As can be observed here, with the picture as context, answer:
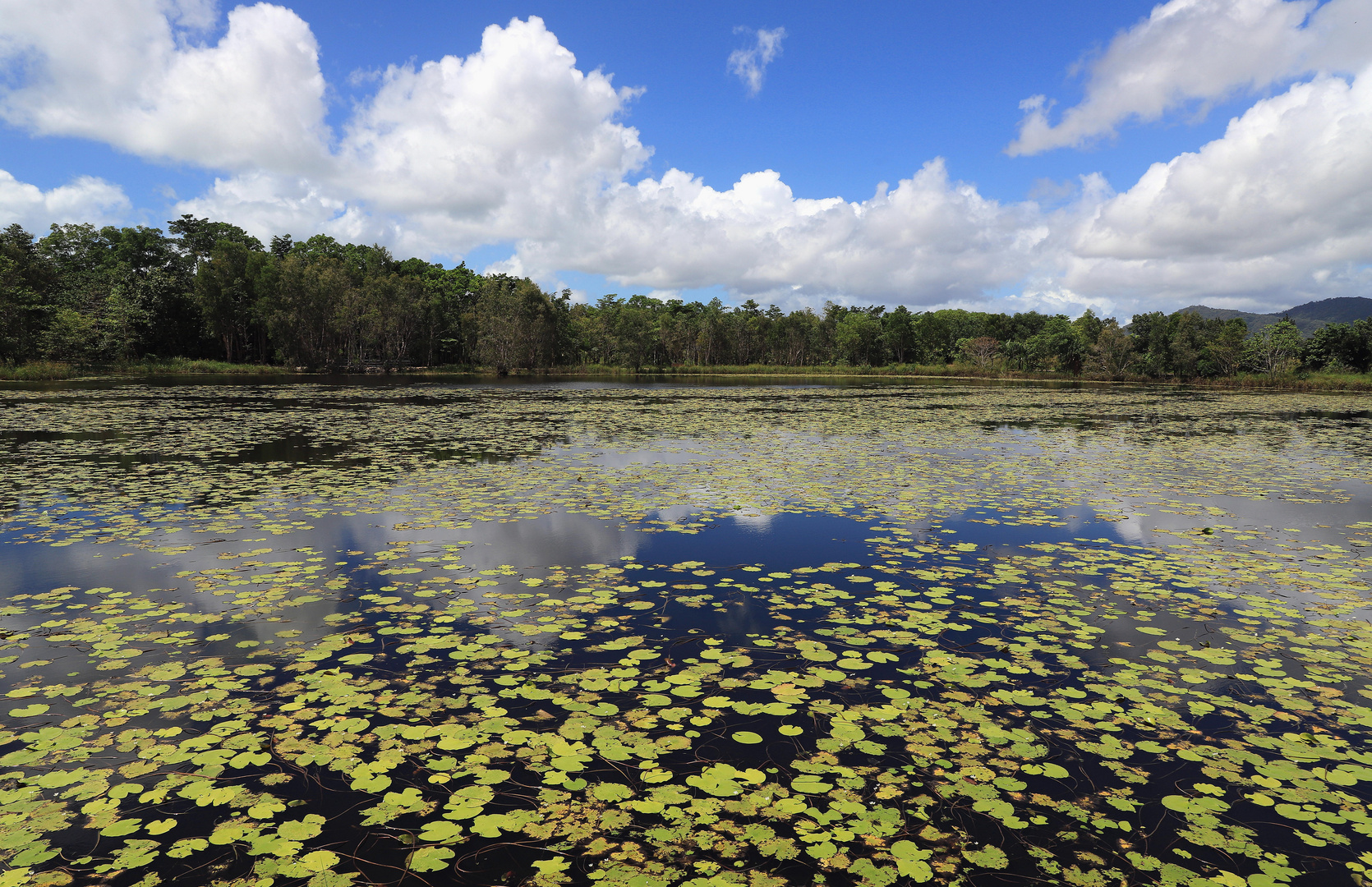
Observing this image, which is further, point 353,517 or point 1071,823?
point 353,517

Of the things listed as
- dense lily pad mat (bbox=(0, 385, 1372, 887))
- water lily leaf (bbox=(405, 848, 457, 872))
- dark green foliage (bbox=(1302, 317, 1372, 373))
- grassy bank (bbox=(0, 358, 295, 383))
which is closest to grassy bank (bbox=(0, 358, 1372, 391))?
grassy bank (bbox=(0, 358, 295, 383))

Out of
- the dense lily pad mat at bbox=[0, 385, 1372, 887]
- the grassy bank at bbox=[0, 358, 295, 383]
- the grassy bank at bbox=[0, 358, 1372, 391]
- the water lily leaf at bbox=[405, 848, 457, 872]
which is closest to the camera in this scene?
the water lily leaf at bbox=[405, 848, 457, 872]

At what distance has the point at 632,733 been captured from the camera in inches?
178

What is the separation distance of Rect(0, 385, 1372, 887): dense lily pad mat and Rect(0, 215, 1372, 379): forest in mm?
63602

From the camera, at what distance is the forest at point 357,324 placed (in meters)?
61.7

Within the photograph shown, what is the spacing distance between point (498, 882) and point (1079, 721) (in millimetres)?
4047

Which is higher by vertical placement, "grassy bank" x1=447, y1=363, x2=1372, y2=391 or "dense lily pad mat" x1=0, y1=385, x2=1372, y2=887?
"grassy bank" x1=447, y1=363, x2=1372, y2=391

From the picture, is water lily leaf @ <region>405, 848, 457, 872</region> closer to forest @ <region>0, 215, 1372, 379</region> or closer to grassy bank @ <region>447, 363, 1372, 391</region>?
forest @ <region>0, 215, 1372, 379</region>

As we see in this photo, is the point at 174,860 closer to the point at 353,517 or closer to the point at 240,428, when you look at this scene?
the point at 353,517

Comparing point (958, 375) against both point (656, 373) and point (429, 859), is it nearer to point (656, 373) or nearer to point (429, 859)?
point (656, 373)

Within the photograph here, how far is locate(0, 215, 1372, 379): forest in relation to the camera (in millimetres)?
61719

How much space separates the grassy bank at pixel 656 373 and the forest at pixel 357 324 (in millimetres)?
1603

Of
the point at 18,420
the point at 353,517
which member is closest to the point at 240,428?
the point at 18,420

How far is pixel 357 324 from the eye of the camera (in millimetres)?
78938
